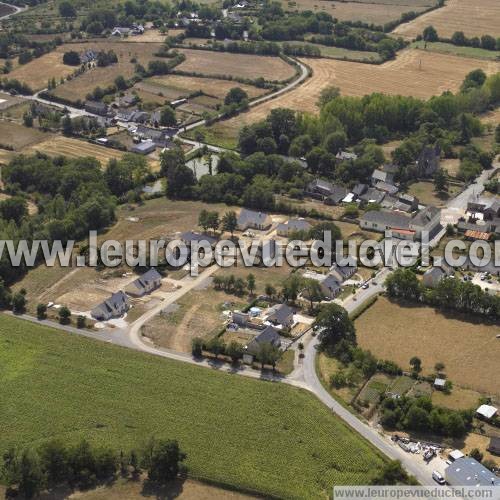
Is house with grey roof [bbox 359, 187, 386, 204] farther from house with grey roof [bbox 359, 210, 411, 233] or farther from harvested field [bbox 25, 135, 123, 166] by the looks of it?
harvested field [bbox 25, 135, 123, 166]

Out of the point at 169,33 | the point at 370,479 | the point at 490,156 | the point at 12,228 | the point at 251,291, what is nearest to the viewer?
the point at 370,479

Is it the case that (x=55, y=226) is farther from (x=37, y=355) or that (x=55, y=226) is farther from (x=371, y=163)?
(x=371, y=163)

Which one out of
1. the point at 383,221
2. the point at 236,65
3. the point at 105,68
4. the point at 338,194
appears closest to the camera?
the point at 383,221

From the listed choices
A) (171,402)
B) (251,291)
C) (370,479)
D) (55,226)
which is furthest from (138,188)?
(370,479)

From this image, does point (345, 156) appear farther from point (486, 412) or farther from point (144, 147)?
point (486, 412)

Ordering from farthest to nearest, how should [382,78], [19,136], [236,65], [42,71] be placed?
[236,65] → [42,71] → [382,78] → [19,136]

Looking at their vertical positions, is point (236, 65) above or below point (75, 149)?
above

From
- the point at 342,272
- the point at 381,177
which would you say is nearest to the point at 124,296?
the point at 342,272
